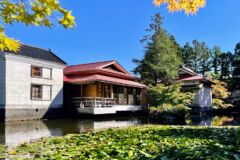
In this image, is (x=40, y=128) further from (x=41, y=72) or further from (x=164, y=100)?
(x=164, y=100)

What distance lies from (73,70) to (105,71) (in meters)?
3.42

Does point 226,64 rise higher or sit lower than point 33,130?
higher

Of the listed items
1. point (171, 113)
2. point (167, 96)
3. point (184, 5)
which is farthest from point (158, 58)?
point (184, 5)

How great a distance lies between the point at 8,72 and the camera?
19688 mm

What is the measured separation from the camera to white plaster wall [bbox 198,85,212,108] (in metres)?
32.2

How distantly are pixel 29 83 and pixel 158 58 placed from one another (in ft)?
47.7

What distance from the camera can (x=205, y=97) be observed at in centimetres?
3406

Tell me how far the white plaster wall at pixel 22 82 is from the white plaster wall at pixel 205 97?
17028mm

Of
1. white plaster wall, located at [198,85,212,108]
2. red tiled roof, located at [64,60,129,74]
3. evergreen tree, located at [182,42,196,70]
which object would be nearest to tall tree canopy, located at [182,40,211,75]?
evergreen tree, located at [182,42,196,70]

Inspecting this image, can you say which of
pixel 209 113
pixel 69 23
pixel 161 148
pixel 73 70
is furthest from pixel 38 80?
pixel 209 113

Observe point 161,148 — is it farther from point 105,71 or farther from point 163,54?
point 163,54

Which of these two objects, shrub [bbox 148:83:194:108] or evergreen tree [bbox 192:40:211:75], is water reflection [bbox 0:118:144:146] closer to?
shrub [bbox 148:83:194:108]

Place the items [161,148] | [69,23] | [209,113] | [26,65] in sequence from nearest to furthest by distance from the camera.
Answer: [69,23] → [161,148] → [26,65] → [209,113]

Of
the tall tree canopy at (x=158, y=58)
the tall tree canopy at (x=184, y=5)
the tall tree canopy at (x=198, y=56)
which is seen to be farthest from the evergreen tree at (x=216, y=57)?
the tall tree canopy at (x=184, y=5)
